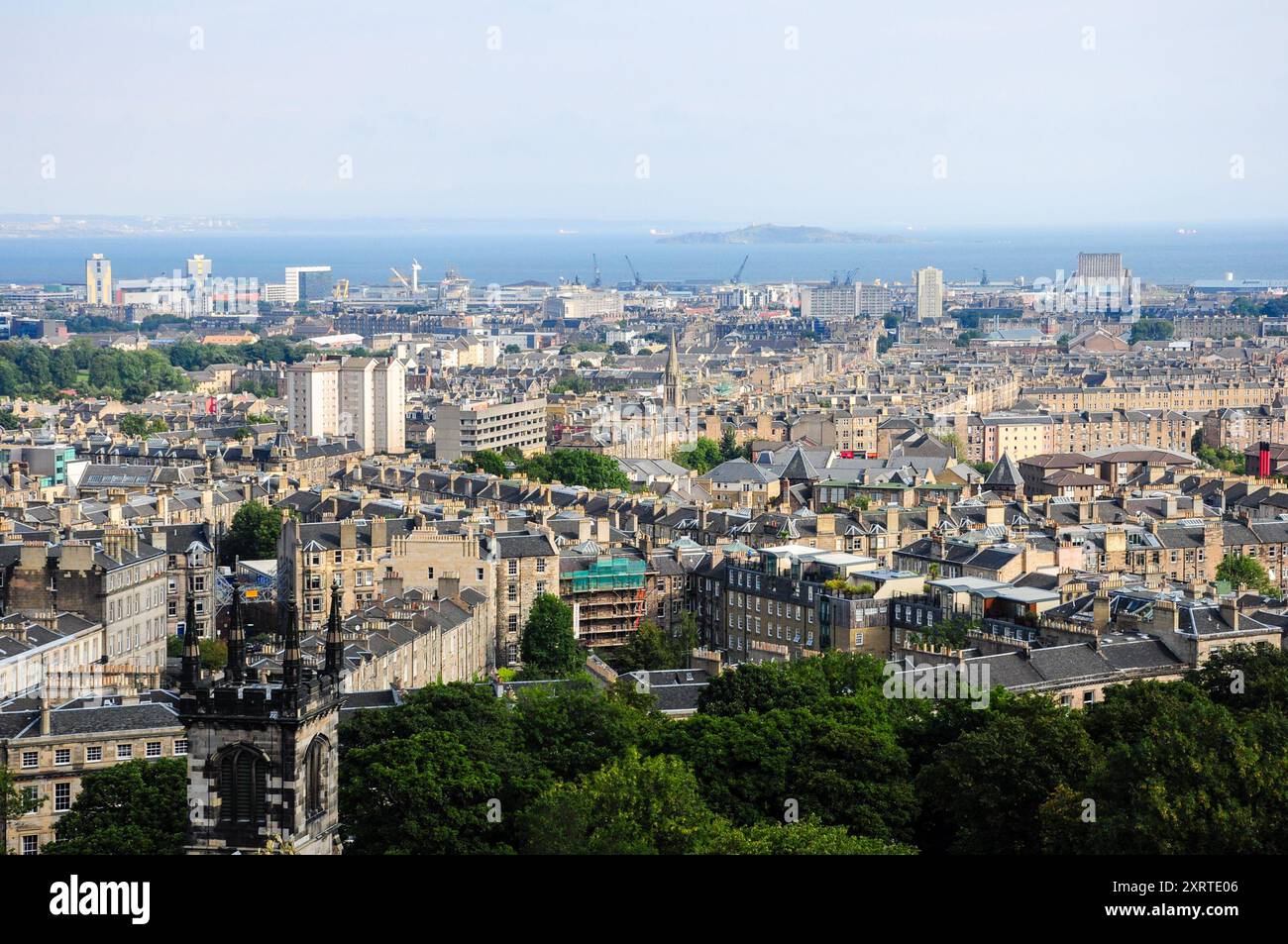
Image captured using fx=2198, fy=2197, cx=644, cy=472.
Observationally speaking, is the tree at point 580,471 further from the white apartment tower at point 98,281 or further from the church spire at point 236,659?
the white apartment tower at point 98,281

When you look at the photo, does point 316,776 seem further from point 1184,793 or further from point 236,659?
point 1184,793

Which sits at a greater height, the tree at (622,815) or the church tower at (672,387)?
the tree at (622,815)

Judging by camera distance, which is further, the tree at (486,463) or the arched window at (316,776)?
the tree at (486,463)

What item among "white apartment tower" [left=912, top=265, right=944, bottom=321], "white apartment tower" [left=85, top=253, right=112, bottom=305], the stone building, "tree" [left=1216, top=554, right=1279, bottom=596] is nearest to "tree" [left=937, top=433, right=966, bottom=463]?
"tree" [left=1216, top=554, right=1279, bottom=596]

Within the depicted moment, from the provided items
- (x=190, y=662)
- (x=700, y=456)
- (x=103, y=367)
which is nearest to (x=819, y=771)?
(x=190, y=662)

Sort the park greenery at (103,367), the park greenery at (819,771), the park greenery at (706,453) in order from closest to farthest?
the park greenery at (819,771) → the park greenery at (706,453) → the park greenery at (103,367)

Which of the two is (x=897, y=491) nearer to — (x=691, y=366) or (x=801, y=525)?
(x=801, y=525)

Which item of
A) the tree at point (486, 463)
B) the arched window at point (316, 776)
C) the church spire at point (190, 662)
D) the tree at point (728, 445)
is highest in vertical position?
the church spire at point (190, 662)

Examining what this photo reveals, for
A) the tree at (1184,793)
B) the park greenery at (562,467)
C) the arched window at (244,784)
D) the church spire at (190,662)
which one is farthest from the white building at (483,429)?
the arched window at (244,784)
